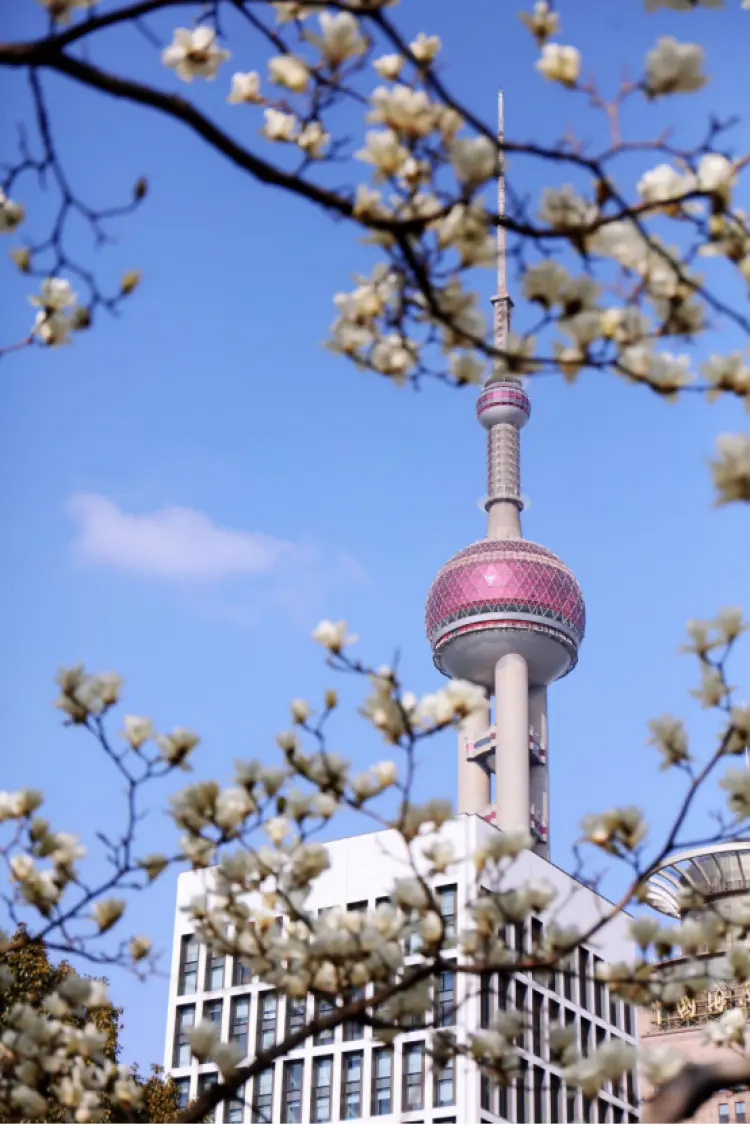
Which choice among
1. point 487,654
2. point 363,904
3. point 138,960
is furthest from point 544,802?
point 138,960

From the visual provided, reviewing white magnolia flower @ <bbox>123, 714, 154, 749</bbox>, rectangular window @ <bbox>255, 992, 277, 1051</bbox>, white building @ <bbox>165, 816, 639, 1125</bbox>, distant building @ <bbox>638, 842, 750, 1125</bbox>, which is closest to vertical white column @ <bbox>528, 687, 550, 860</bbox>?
distant building @ <bbox>638, 842, 750, 1125</bbox>

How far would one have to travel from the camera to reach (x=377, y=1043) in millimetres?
64812

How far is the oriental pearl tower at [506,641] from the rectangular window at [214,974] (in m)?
31.8

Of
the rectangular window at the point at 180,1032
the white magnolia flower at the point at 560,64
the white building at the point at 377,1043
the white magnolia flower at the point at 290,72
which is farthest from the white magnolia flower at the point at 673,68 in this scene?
the rectangular window at the point at 180,1032

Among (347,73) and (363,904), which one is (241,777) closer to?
(347,73)

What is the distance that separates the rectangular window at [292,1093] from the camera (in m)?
70.4

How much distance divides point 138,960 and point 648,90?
16.8 ft

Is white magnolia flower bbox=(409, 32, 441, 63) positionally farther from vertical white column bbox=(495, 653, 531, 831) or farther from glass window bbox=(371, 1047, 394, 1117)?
vertical white column bbox=(495, 653, 531, 831)

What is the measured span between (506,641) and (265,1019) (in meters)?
43.5

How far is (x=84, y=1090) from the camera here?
7488mm

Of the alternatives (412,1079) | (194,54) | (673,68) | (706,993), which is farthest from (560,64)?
(412,1079)

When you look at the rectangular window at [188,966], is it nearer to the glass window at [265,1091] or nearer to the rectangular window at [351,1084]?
the glass window at [265,1091]

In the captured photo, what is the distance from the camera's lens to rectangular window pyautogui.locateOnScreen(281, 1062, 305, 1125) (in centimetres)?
7044

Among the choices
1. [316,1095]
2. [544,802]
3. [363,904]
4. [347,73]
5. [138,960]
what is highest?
[544,802]
